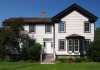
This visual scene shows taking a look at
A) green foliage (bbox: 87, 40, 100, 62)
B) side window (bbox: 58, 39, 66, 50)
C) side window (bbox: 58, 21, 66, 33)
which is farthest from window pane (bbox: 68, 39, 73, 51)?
green foliage (bbox: 87, 40, 100, 62)

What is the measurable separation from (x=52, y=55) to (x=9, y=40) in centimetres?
750

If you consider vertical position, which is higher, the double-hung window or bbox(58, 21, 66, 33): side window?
bbox(58, 21, 66, 33): side window

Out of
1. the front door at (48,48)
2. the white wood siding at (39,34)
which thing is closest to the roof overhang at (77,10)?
the white wood siding at (39,34)

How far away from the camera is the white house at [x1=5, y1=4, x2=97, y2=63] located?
5019 centimetres

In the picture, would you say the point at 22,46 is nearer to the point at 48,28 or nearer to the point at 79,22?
the point at 48,28

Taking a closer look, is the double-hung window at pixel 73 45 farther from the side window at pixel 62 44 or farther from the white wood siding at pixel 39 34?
the white wood siding at pixel 39 34

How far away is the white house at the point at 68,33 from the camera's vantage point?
1976 inches

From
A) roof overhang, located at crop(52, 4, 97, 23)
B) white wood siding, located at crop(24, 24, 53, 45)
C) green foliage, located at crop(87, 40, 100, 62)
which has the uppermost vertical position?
roof overhang, located at crop(52, 4, 97, 23)

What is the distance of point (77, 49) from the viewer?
5006 cm

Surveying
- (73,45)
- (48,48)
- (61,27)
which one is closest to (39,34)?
(48,48)

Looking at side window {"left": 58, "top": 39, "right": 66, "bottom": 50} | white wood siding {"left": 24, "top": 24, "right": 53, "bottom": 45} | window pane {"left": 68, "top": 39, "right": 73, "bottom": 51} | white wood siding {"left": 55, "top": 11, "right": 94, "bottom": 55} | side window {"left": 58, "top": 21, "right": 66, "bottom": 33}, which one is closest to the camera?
window pane {"left": 68, "top": 39, "right": 73, "bottom": 51}

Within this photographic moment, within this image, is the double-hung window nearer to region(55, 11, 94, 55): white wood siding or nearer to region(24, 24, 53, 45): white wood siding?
region(55, 11, 94, 55): white wood siding

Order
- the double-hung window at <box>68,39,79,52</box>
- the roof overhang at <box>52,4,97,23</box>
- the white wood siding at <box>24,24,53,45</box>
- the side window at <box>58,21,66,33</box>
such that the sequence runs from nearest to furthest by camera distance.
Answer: the double-hung window at <box>68,39,79,52</box> < the roof overhang at <box>52,4,97,23</box> < the side window at <box>58,21,66,33</box> < the white wood siding at <box>24,24,53,45</box>

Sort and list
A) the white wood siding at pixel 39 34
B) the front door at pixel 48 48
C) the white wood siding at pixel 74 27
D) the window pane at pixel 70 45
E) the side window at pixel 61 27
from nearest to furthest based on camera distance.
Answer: the window pane at pixel 70 45 → the white wood siding at pixel 74 27 → the side window at pixel 61 27 → the white wood siding at pixel 39 34 → the front door at pixel 48 48
